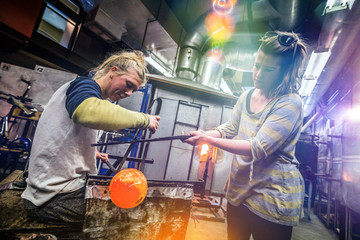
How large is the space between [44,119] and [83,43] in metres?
8.63

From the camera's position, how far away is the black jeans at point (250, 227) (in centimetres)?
105

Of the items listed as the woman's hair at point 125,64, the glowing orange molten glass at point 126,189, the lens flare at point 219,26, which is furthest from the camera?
the lens flare at point 219,26

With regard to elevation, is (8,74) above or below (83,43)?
below

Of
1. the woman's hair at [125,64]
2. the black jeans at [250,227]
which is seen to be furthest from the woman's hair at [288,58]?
the woman's hair at [125,64]

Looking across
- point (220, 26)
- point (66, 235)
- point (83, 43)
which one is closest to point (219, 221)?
point (66, 235)

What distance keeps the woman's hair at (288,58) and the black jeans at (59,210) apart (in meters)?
1.81

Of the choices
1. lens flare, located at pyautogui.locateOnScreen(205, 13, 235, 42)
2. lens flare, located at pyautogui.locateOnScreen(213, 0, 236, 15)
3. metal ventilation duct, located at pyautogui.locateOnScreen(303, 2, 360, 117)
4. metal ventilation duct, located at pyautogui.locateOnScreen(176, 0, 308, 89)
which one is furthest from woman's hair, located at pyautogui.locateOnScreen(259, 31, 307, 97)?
lens flare, located at pyautogui.locateOnScreen(205, 13, 235, 42)

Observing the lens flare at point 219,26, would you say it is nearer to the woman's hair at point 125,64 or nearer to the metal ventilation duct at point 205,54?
the metal ventilation duct at point 205,54

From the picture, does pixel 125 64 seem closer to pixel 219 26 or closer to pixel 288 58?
pixel 288 58

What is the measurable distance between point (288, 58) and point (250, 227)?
1305mm

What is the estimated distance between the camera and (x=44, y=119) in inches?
51.1

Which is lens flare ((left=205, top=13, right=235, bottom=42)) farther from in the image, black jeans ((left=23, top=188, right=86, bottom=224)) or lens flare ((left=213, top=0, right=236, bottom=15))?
black jeans ((left=23, top=188, right=86, bottom=224))

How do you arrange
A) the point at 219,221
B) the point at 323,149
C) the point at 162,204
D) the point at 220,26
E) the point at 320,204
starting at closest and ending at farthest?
the point at 162,204 → the point at 219,221 → the point at 220,26 → the point at 320,204 → the point at 323,149

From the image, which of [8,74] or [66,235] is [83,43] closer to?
[8,74]
